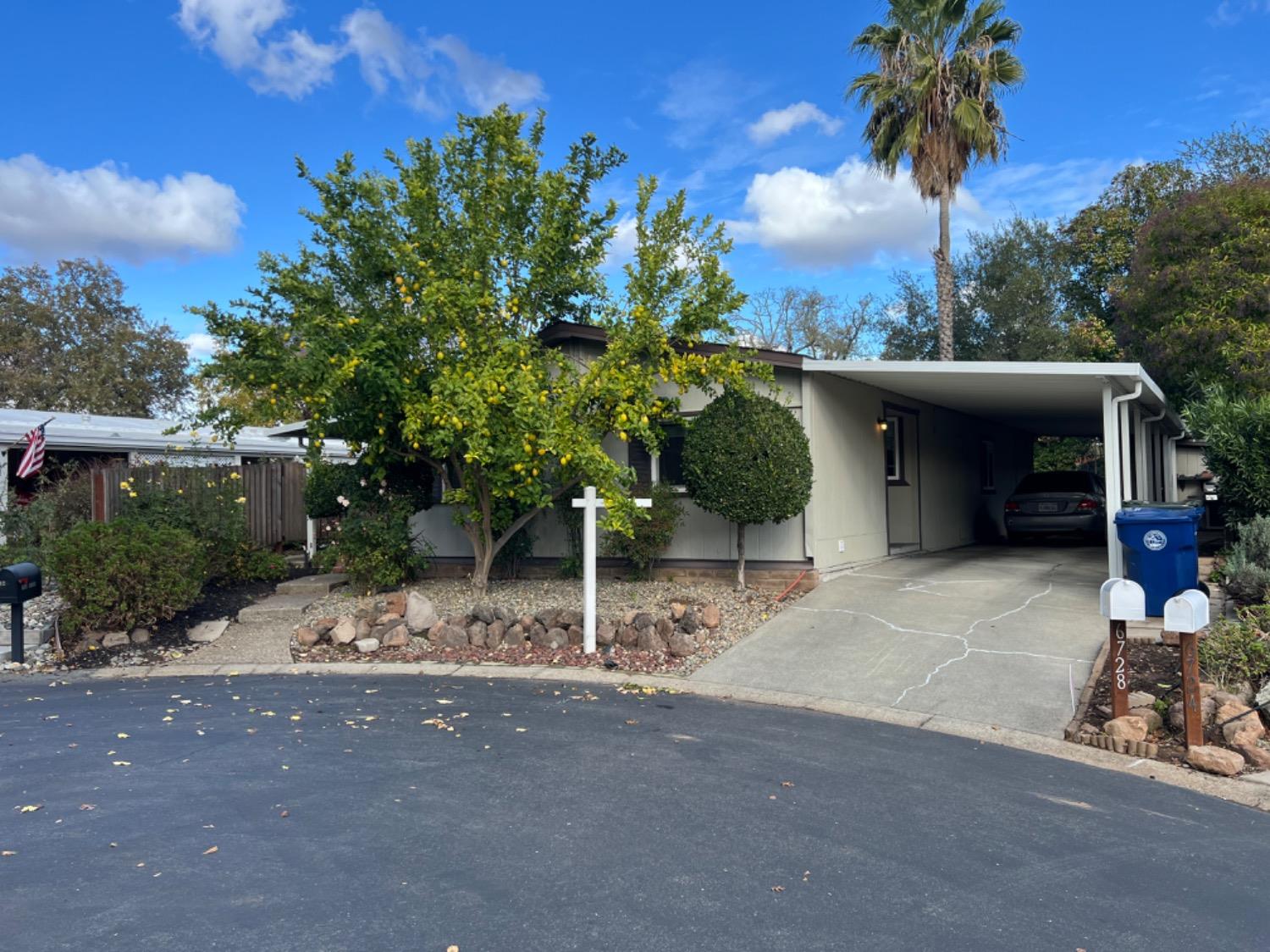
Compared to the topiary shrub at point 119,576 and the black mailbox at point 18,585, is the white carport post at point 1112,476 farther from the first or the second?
the black mailbox at point 18,585

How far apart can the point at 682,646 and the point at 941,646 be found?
2.46 m

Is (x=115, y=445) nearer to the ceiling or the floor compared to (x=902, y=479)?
nearer to the ceiling

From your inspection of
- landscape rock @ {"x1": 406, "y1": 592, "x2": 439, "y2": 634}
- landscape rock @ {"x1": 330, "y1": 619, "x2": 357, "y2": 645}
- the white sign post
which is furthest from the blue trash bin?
landscape rock @ {"x1": 330, "y1": 619, "x2": 357, "y2": 645}

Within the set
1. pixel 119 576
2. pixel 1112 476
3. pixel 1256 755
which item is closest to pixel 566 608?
pixel 119 576

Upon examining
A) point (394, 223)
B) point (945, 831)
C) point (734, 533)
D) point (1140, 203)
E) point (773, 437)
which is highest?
point (1140, 203)

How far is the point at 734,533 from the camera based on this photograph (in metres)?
11.8

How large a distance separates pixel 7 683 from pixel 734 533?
26.2 ft

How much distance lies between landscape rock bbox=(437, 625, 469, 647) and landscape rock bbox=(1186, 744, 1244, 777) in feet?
20.8

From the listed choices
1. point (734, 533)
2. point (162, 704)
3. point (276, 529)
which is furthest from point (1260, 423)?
point (276, 529)

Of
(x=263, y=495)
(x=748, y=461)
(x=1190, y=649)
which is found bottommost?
(x=1190, y=649)

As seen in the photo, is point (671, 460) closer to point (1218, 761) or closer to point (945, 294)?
point (1218, 761)

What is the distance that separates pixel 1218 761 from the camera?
219 inches

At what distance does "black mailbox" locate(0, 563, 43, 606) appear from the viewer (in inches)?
352

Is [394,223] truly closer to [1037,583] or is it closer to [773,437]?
[773,437]
